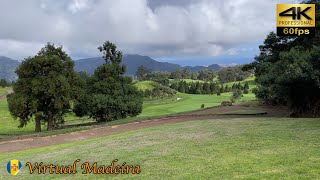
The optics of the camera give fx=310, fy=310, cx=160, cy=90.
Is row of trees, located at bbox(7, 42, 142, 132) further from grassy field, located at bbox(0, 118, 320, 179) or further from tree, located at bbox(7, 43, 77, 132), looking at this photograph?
grassy field, located at bbox(0, 118, 320, 179)

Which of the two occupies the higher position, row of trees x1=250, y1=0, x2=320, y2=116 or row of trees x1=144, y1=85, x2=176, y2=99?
row of trees x1=250, y1=0, x2=320, y2=116

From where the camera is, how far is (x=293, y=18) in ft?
80.5

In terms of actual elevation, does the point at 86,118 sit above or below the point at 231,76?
below

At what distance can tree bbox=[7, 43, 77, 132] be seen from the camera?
31.2 meters

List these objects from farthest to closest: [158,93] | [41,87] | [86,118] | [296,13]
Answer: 1. [158,93]
2. [86,118]
3. [41,87]
4. [296,13]

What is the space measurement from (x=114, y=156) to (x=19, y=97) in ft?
72.6

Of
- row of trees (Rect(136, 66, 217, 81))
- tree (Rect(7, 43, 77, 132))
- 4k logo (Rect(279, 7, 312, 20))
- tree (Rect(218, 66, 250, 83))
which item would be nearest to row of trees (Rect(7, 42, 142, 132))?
tree (Rect(7, 43, 77, 132))

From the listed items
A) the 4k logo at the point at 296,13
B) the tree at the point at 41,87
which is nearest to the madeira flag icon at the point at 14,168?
the tree at the point at 41,87

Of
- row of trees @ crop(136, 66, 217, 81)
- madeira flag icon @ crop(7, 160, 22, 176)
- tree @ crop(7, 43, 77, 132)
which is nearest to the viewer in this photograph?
madeira flag icon @ crop(7, 160, 22, 176)

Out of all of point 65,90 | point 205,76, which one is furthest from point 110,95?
point 205,76

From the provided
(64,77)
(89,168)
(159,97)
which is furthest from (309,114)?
(159,97)

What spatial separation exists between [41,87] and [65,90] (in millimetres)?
2442

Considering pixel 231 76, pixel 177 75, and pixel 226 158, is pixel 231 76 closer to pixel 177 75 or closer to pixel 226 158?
pixel 177 75

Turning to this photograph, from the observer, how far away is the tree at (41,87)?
31.2 metres
